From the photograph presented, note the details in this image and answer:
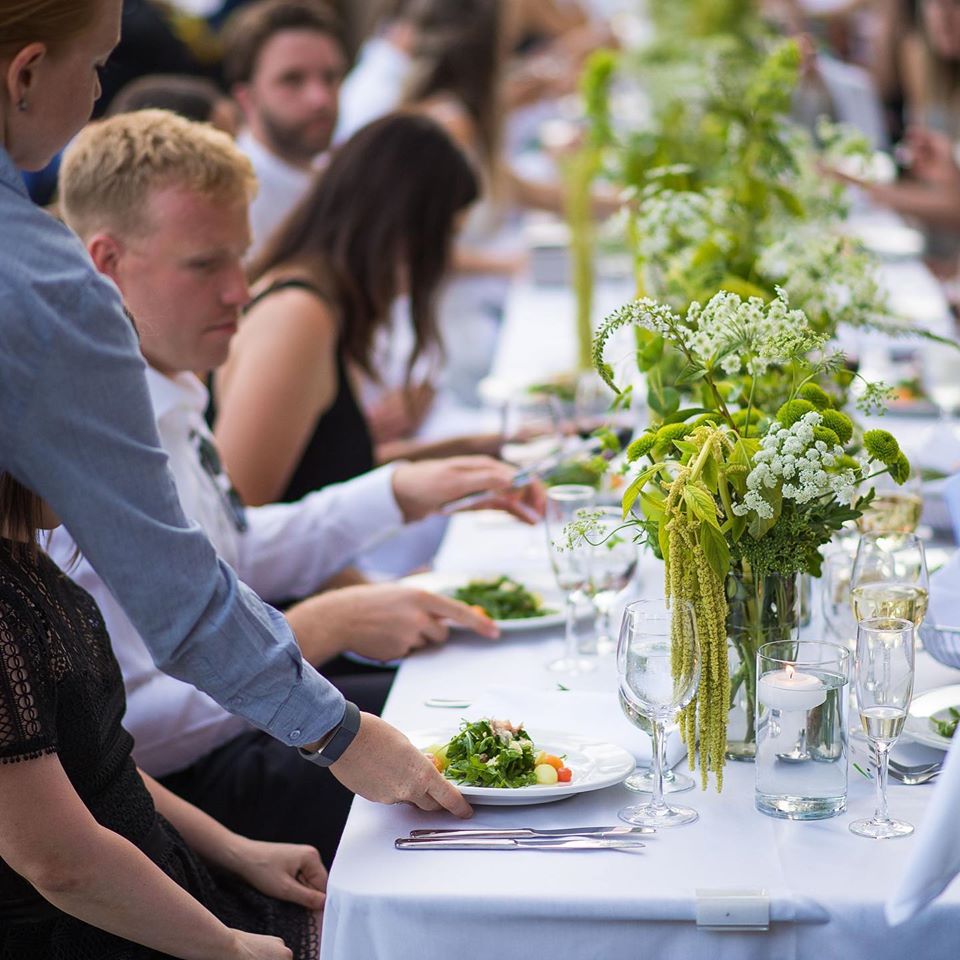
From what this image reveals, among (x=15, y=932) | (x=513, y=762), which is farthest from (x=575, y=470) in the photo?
(x=15, y=932)

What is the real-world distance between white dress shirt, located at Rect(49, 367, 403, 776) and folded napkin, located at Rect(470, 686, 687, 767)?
1.51 ft

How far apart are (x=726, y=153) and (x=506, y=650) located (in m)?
1.26

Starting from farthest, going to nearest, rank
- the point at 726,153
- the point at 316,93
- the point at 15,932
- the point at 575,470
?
the point at 316,93
the point at 726,153
the point at 575,470
the point at 15,932

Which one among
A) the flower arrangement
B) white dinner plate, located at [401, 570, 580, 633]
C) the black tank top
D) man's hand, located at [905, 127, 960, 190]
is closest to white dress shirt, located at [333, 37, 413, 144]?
man's hand, located at [905, 127, 960, 190]

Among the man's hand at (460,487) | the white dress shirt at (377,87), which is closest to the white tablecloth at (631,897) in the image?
the man's hand at (460,487)

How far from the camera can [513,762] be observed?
1.34 metres

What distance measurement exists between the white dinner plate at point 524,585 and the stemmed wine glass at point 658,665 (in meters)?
0.50

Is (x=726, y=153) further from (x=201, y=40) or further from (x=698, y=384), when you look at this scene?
(x=201, y=40)

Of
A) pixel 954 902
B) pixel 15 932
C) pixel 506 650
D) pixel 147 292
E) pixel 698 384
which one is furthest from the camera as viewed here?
pixel 147 292

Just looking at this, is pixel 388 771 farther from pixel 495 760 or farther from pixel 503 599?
pixel 503 599

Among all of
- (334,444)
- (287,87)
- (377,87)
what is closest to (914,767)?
(334,444)

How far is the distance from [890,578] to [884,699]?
16.4 inches

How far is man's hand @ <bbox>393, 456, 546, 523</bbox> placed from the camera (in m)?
2.19

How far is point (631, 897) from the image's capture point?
3.76 ft
